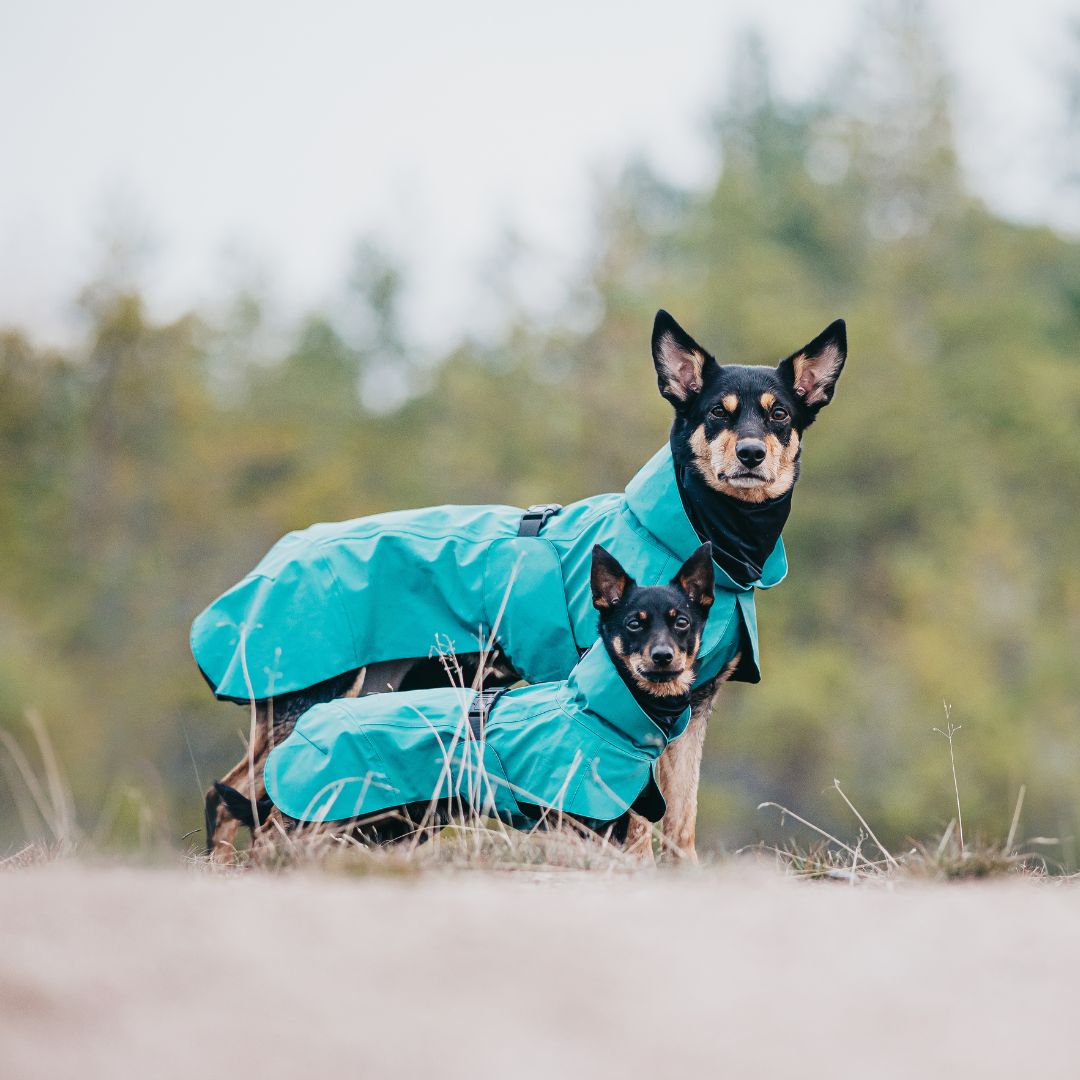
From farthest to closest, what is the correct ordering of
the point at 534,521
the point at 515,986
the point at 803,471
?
1. the point at 803,471
2. the point at 534,521
3. the point at 515,986

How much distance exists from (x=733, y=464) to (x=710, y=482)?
0.14 m

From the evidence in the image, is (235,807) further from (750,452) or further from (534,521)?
(750,452)

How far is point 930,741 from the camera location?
23125 mm

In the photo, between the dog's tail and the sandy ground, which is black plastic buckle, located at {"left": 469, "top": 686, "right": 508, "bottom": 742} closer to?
the dog's tail

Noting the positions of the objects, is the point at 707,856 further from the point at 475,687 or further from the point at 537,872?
the point at 475,687

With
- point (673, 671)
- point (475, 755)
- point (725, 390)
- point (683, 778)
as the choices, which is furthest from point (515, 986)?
point (725, 390)

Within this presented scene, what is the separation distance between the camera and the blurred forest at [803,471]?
2378 centimetres

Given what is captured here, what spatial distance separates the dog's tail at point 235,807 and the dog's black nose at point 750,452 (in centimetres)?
247

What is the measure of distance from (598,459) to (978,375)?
7.62m

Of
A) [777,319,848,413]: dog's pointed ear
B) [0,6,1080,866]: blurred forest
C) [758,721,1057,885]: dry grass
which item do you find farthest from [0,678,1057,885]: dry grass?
[0,6,1080,866]: blurred forest

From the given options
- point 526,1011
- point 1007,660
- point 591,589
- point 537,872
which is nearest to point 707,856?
point 537,872

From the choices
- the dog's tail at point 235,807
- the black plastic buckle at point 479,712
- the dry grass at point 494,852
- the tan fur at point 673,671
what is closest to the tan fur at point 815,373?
the tan fur at point 673,671

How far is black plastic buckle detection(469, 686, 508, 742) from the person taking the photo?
219 inches

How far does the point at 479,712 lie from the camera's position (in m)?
5.63
